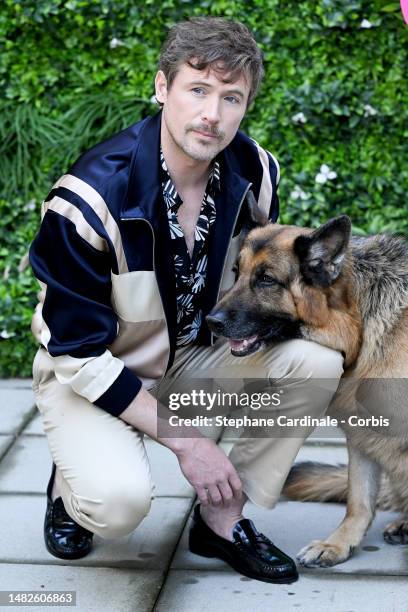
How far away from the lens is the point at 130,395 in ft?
11.2

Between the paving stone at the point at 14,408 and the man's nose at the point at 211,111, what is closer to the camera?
the man's nose at the point at 211,111

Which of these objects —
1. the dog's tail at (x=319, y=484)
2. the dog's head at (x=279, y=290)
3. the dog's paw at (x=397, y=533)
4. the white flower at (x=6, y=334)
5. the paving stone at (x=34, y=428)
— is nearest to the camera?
the dog's head at (x=279, y=290)

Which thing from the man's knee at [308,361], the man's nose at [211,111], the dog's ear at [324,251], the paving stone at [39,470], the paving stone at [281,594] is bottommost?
the paving stone at [39,470]

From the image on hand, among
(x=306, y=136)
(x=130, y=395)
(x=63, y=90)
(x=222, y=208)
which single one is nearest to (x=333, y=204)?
(x=306, y=136)

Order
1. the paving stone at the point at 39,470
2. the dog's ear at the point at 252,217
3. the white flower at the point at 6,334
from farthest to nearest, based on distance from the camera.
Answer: the white flower at the point at 6,334 < the paving stone at the point at 39,470 < the dog's ear at the point at 252,217

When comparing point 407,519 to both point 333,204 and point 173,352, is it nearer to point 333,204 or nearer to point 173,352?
point 173,352

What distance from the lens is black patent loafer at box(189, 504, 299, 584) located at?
350 centimetres

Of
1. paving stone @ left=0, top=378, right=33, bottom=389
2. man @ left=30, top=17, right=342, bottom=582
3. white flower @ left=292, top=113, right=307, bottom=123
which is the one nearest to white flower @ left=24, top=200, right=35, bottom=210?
paving stone @ left=0, top=378, right=33, bottom=389

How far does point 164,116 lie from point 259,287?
0.69 meters

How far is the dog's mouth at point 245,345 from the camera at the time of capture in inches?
138

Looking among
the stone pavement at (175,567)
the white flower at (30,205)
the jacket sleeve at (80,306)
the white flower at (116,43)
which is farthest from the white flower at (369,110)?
the jacket sleeve at (80,306)

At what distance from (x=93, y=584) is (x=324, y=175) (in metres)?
3.02

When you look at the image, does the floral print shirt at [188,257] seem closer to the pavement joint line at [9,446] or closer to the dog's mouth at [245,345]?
the dog's mouth at [245,345]

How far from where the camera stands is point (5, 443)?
471cm
